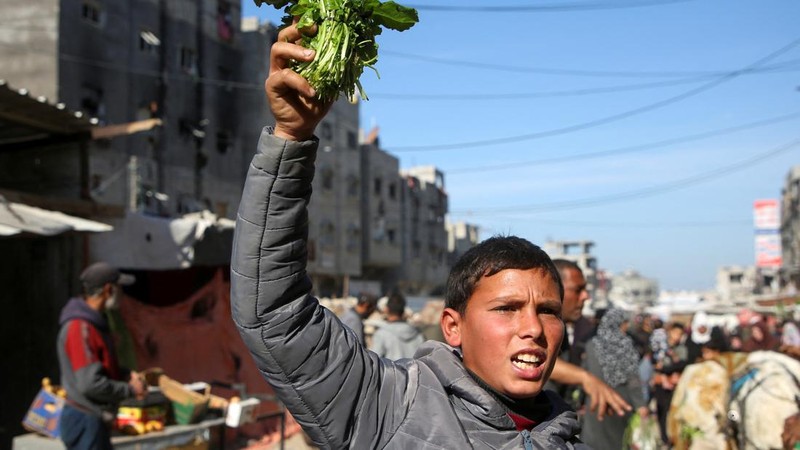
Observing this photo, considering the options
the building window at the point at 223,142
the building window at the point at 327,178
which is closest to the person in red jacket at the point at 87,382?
the building window at the point at 223,142

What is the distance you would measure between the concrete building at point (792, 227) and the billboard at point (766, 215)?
12985mm

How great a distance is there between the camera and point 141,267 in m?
11.8

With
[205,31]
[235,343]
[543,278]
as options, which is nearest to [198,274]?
[235,343]

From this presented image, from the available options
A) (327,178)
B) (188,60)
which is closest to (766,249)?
(327,178)

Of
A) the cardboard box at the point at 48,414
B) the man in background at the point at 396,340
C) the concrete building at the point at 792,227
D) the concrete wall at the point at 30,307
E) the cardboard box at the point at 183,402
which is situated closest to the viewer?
the cardboard box at the point at 48,414

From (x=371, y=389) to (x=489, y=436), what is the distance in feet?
1.10

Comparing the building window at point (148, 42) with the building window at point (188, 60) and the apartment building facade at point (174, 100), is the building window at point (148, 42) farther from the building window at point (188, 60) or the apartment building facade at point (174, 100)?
the building window at point (188, 60)

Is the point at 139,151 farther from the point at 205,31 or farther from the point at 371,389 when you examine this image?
the point at 371,389

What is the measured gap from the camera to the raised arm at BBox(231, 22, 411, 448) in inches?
66.5

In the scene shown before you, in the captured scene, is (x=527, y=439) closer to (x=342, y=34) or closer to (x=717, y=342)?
(x=342, y=34)

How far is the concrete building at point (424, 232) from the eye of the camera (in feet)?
193

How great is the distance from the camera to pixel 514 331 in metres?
2.00

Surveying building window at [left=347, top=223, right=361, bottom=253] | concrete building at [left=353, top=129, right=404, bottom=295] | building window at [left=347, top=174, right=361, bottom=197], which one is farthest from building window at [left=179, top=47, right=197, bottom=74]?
concrete building at [left=353, top=129, right=404, bottom=295]

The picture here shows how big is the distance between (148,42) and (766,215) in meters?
39.4
